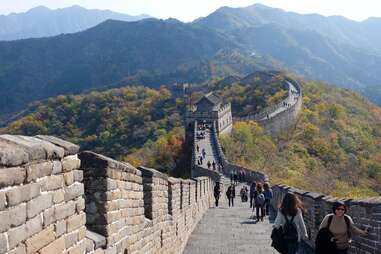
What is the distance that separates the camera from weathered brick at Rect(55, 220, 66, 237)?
12.6ft

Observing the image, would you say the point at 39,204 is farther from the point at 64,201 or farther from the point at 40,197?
the point at 64,201

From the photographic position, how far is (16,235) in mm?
3123

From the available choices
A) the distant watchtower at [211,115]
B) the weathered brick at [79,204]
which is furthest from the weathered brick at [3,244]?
the distant watchtower at [211,115]

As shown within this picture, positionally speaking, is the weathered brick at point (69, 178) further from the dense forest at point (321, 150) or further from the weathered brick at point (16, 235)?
the dense forest at point (321, 150)

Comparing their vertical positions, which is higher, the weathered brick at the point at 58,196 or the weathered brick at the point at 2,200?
the weathered brick at the point at 2,200

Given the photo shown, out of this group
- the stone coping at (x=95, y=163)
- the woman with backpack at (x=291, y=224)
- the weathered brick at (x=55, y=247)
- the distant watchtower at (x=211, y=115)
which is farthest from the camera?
the distant watchtower at (x=211, y=115)

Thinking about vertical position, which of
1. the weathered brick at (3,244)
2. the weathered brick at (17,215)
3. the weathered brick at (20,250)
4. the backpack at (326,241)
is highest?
the weathered brick at (17,215)

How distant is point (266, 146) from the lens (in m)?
58.9

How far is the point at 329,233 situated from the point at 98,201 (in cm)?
324

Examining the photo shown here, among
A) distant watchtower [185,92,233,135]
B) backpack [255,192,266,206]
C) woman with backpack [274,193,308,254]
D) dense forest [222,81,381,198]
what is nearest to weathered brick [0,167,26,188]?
woman with backpack [274,193,308,254]

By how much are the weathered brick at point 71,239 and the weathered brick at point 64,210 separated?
0.44ft

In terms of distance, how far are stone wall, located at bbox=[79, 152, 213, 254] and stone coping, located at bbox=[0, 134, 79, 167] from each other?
1.16 meters

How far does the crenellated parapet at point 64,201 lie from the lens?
3.10 m

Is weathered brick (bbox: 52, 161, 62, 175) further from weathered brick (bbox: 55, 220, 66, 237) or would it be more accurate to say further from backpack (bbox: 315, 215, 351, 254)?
backpack (bbox: 315, 215, 351, 254)
